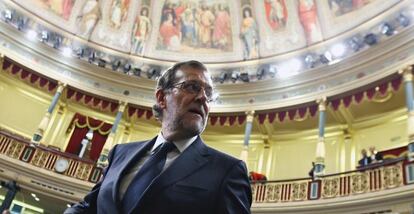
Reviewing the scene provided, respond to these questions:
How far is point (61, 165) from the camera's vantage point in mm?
14117

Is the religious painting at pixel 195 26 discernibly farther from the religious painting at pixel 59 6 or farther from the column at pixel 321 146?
the column at pixel 321 146

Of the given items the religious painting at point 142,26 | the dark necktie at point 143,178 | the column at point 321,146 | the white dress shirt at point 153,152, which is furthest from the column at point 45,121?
the dark necktie at point 143,178

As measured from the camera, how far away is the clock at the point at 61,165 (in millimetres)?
13977

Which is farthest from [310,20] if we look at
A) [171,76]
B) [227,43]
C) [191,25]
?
[171,76]

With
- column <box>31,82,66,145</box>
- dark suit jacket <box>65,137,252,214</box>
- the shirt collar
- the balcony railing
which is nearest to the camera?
dark suit jacket <box>65,137,252,214</box>

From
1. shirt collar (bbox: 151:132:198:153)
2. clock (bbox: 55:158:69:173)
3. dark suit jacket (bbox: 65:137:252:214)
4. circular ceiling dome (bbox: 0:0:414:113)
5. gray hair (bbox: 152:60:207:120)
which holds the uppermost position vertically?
circular ceiling dome (bbox: 0:0:414:113)

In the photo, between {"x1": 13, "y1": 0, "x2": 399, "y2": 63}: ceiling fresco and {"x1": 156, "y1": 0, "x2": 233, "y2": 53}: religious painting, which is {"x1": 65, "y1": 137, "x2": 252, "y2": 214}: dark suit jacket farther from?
{"x1": 156, "y1": 0, "x2": 233, "y2": 53}: religious painting

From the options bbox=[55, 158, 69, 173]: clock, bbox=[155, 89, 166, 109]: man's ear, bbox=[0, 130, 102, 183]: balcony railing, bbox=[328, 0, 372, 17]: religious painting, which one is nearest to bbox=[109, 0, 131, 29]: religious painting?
bbox=[0, 130, 102, 183]: balcony railing

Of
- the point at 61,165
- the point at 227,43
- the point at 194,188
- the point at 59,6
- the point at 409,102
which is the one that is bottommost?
the point at 194,188

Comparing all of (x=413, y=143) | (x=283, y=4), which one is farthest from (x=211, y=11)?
(x=413, y=143)

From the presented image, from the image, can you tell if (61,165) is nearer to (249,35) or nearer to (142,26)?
(142,26)

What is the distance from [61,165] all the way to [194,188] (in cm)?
1378

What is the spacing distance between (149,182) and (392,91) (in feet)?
42.8

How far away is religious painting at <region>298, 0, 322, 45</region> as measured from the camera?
53.5ft
